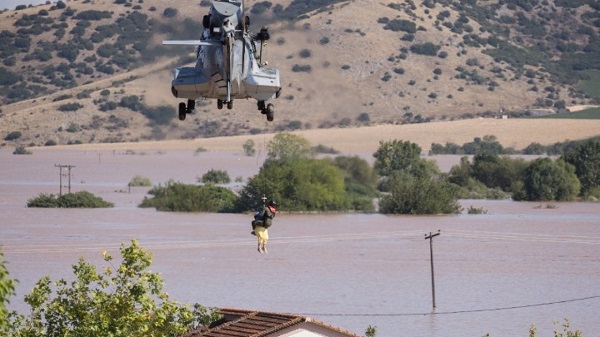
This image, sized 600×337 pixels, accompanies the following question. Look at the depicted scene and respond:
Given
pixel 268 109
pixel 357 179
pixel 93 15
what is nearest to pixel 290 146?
pixel 357 179

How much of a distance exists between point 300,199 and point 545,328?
153ft

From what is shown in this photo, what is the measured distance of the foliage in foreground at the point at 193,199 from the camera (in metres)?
112

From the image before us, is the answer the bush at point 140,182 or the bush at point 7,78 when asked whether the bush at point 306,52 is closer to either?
the bush at point 7,78

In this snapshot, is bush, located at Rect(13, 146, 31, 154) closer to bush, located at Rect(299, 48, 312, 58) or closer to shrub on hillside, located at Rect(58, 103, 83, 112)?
shrub on hillside, located at Rect(58, 103, 83, 112)

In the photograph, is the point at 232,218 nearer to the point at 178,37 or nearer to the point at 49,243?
the point at 49,243

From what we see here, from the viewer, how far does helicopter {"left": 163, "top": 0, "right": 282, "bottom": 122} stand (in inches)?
1041

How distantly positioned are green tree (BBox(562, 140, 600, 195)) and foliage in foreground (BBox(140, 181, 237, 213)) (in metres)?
26.5

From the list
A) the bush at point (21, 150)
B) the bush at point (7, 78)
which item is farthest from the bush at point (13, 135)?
the bush at point (7, 78)

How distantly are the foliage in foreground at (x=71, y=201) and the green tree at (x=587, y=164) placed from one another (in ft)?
110

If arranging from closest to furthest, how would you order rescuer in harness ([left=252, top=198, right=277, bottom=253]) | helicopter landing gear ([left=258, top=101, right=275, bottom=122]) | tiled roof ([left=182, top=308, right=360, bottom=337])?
helicopter landing gear ([left=258, top=101, right=275, bottom=122]) → rescuer in harness ([left=252, top=198, right=277, bottom=253]) → tiled roof ([left=182, top=308, right=360, bottom=337])

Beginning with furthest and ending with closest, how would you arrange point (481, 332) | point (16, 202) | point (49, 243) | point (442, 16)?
point (442, 16)
point (16, 202)
point (49, 243)
point (481, 332)

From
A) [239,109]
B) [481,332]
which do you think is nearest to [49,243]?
[481,332]

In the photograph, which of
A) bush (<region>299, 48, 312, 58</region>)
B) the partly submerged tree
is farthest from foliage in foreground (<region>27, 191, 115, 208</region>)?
bush (<region>299, 48, 312, 58</region>)

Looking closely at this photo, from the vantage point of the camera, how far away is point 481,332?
63.0 m
